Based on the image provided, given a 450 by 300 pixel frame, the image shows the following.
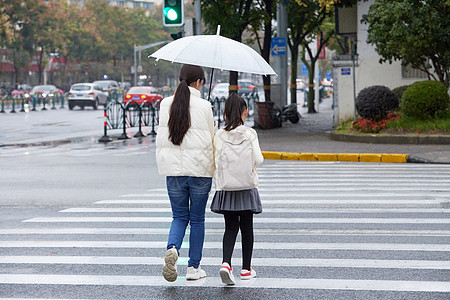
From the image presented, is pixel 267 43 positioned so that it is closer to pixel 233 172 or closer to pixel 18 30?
pixel 233 172

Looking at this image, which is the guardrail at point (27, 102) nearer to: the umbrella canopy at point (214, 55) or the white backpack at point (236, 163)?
the umbrella canopy at point (214, 55)

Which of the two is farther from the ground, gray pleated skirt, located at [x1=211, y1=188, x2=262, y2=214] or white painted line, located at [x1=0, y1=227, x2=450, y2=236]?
gray pleated skirt, located at [x1=211, y1=188, x2=262, y2=214]

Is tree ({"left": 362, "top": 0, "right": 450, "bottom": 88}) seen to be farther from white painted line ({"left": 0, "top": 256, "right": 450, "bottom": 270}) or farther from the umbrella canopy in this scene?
the umbrella canopy

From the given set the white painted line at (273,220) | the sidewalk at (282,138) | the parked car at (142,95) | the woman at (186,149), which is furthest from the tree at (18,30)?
the woman at (186,149)

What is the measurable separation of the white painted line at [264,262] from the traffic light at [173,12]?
866 centimetres

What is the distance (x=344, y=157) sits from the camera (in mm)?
16969

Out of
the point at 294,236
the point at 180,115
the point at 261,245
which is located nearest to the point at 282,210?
the point at 294,236

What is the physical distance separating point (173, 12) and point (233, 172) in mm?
9694

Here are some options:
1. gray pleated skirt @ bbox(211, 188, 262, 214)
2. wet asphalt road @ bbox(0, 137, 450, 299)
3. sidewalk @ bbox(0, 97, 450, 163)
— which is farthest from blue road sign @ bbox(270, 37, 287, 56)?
gray pleated skirt @ bbox(211, 188, 262, 214)

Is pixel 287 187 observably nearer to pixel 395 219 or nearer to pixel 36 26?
pixel 395 219

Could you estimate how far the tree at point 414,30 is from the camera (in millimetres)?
20550

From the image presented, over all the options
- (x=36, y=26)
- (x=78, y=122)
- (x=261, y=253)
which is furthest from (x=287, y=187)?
(x=36, y=26)

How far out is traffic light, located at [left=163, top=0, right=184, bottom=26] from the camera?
1518 cm

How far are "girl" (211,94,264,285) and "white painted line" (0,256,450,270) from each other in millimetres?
904
